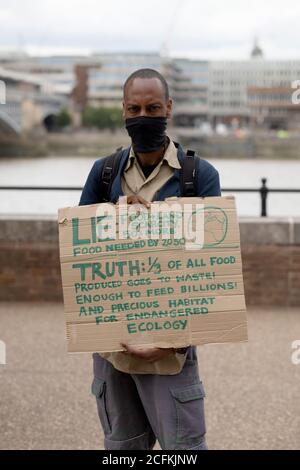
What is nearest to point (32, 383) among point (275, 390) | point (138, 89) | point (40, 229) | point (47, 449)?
point (47, 449)

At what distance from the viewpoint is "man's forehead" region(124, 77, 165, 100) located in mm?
2420

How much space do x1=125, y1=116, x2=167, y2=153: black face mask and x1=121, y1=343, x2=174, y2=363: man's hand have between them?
0.64m

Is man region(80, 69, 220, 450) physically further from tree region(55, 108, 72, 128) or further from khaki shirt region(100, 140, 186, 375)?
tree region(55, 108, 72, 128)

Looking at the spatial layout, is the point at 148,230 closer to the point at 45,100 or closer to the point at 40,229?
the point at 40,229

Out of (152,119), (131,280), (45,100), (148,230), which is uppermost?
(45,100)

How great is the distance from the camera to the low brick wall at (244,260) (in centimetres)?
688

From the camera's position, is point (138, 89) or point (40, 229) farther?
point (40, 229)

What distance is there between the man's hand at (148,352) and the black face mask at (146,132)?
641 millimetres

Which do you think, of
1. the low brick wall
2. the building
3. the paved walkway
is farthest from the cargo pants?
the building

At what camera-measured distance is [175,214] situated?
7.96 feet

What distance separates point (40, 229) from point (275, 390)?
123 inches

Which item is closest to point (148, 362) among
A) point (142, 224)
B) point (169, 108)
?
point (142, 224)
